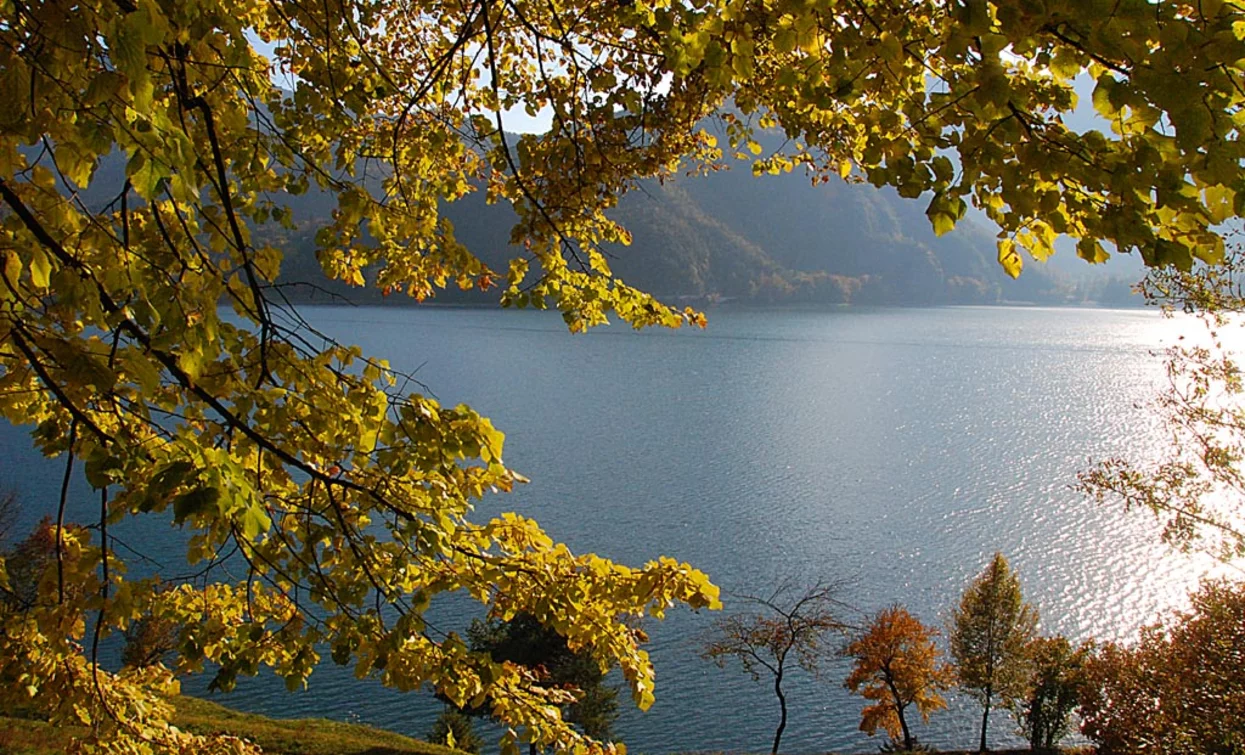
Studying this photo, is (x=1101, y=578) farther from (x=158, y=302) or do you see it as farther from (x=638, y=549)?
(x=158, y=302)

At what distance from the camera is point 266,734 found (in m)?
18.8

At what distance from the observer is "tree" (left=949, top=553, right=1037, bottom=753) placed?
26.3 meters

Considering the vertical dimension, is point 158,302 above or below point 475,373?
above

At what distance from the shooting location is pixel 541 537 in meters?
3.87

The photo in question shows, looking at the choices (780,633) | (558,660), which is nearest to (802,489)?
(780,633)

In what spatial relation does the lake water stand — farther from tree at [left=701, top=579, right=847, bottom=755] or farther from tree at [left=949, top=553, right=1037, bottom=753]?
tree at [left=949, top=553, right=1037, bottom=753]

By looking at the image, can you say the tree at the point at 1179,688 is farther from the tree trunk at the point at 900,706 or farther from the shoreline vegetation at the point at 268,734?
the tree trunk at the point at 900,706

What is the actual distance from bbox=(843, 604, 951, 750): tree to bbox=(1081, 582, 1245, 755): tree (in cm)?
463

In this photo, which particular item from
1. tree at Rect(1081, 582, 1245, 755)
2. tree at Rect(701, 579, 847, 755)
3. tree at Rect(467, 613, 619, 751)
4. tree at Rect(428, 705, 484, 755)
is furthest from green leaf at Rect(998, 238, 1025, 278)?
tree at Rect(701, 579, 847, 755)

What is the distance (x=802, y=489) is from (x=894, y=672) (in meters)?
15.0

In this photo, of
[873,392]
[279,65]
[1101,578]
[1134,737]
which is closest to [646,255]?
[873,392]

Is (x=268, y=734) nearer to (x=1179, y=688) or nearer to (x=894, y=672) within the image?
(x=894, y=672)

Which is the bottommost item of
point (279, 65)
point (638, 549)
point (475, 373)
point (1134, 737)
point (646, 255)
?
point (1134, 737)

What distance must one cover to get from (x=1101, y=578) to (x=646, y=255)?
136385 mm
